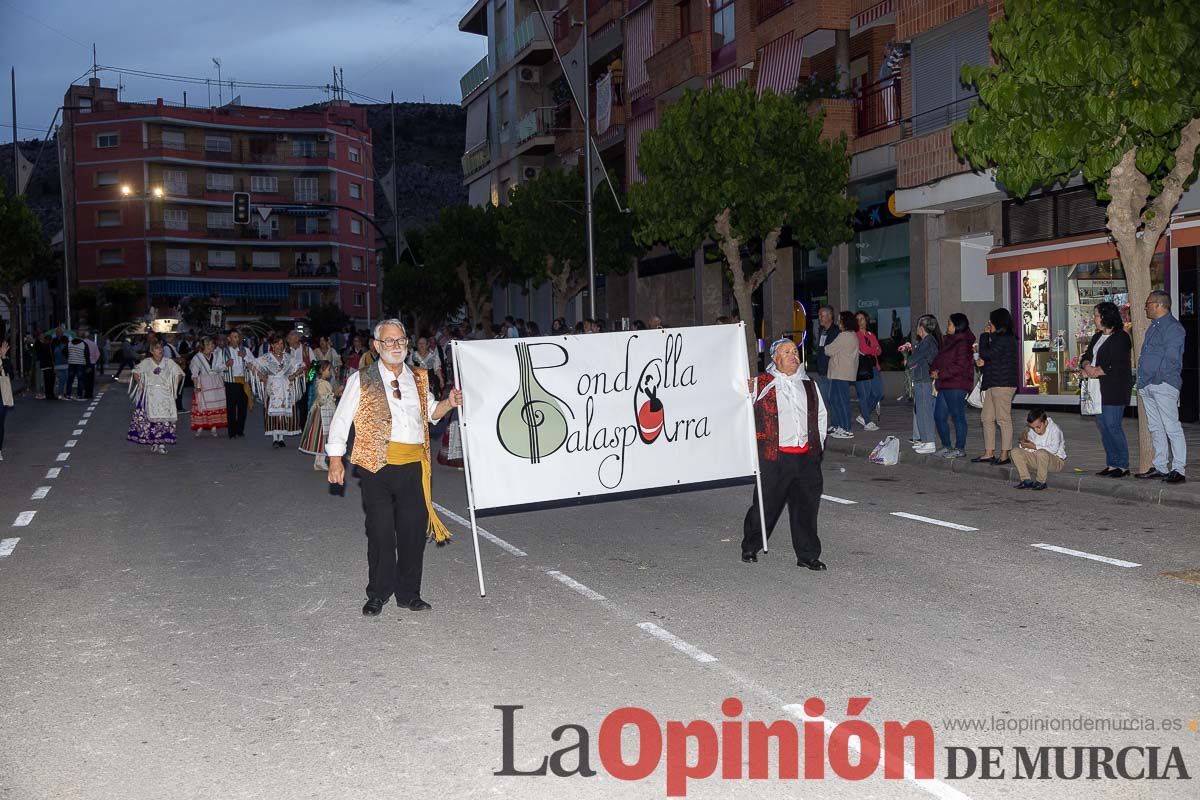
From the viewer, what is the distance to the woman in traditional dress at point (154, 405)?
64.7 feet

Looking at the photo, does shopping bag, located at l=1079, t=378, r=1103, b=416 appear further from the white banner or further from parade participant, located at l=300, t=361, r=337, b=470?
parade participant, located at l=300, t=361, r=337, b=470

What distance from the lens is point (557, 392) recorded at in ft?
28.6

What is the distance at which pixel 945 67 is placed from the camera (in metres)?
24.6

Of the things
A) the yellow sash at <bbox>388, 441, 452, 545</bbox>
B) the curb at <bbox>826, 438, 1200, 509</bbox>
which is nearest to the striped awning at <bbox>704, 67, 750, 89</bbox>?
the curb at <bbox>826, 438, 1200, 509</bbox>

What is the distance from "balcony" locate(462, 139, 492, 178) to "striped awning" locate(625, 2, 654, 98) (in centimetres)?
1549

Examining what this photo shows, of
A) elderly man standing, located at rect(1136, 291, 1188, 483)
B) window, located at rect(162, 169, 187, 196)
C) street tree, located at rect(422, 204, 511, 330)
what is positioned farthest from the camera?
window, located at rect(162, 169, 187, 196)

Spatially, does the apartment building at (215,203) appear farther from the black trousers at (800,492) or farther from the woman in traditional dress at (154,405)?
the black trousers at (800,492)

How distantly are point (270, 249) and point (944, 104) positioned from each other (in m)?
86.4

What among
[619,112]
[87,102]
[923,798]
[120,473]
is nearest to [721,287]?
[619,112]

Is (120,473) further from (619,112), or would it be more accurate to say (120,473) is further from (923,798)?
(619,112)

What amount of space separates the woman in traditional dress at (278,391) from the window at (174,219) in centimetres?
8660

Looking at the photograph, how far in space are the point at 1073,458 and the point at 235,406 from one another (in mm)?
13878

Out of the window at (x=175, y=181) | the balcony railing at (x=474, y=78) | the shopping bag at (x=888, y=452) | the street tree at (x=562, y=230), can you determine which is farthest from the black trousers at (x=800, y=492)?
the window at (x=175, y=181)

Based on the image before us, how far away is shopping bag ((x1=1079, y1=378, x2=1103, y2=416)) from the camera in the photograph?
13.5 metres
